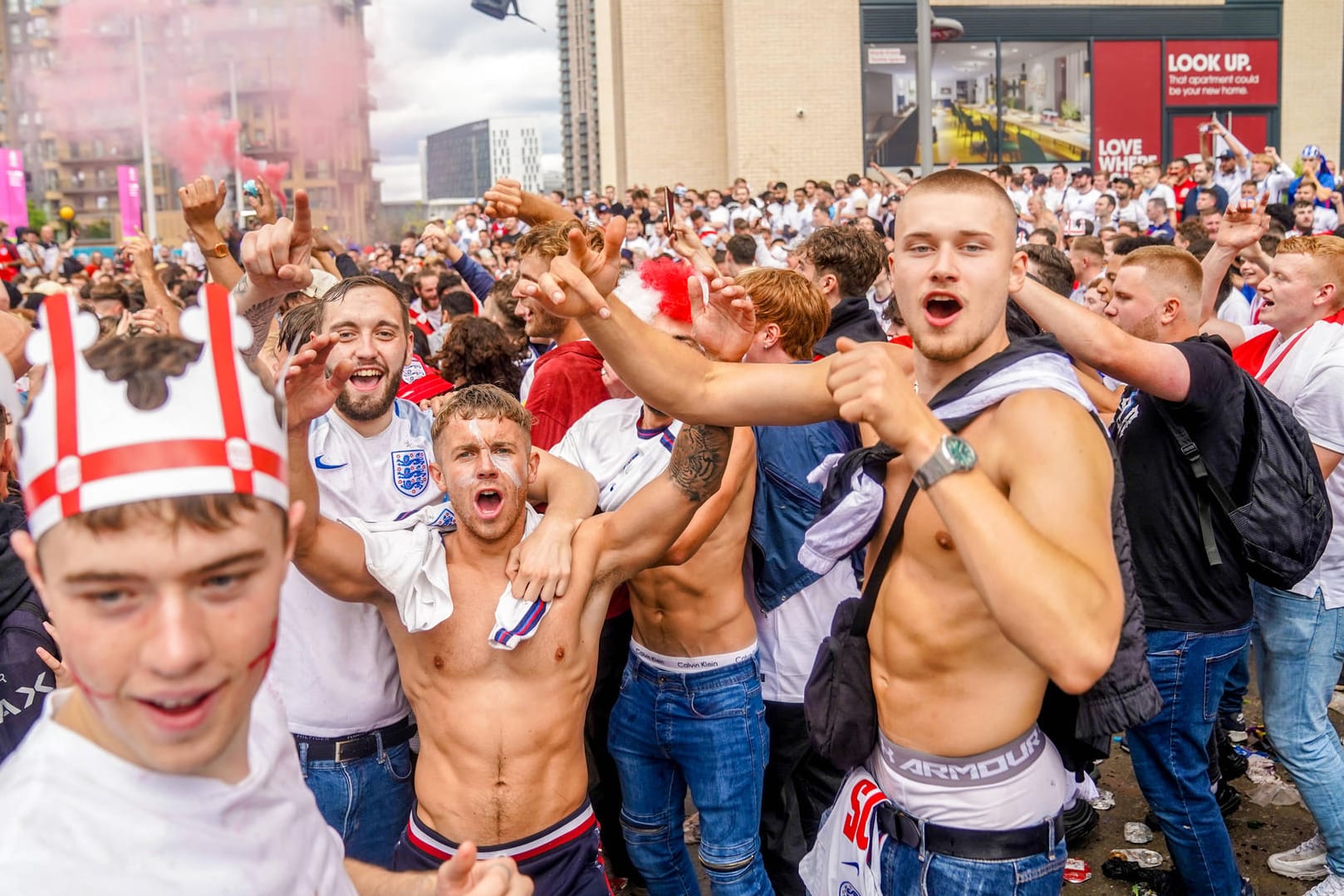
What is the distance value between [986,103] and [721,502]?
84.8 feet

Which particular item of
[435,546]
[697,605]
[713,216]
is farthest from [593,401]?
[713,216]

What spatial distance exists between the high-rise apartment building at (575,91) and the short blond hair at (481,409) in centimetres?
8202

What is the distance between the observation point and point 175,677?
1372 mm

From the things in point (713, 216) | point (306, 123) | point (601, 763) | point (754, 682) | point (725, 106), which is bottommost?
point (601, 763)

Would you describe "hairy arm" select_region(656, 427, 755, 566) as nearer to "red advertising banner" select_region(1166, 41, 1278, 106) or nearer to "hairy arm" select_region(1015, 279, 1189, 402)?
"hairy arm" select_region(1015, 279, 1189, 402)

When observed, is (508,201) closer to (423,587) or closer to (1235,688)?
(423,587)

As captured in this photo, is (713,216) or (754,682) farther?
(713,216)

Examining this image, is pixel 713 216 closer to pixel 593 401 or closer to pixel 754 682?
pixel 593 401

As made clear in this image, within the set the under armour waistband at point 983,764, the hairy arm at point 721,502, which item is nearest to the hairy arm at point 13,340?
the hairy arm at point 721,502

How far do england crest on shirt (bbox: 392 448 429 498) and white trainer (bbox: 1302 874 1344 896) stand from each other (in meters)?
3.62

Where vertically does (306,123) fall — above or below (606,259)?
above

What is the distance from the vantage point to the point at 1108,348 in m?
3.25

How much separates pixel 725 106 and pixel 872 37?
3992 mm

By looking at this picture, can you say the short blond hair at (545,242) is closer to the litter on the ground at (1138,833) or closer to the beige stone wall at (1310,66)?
the litter on the ground at (1138,833)
